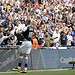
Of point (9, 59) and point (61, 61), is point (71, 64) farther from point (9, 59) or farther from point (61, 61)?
point (9, 59)

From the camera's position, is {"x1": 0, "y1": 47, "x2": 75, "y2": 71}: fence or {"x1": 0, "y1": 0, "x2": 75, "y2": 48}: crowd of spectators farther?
{"x1": 0, "y1": 0, "x2": 75, "y2": 48}: crowd of spectators

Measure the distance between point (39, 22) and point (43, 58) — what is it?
4518 mm

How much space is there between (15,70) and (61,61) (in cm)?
309

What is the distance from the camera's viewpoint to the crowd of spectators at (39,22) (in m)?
17.9

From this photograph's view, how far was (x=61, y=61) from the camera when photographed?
1675 cm

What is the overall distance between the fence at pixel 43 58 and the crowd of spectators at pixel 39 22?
1.44m

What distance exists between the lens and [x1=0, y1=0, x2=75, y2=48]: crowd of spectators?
706 inches

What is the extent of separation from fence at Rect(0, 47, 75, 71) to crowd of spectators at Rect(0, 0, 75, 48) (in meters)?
1.44

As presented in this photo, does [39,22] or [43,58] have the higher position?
[39,22]

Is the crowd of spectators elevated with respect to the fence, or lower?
elevated

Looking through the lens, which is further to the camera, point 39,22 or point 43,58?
point 39,22

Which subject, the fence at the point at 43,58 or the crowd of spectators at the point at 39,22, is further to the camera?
the crowd of spectators at the point at 39,22

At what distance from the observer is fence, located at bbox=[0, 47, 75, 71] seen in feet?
48.7

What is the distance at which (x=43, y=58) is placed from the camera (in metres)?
15.9
